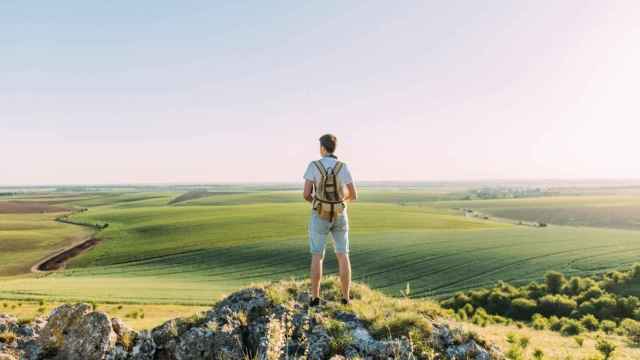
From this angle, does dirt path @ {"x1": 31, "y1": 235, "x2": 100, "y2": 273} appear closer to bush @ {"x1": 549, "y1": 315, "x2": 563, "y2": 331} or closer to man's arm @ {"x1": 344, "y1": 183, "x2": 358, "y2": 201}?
bush @ {"x1": 549, "y1": 315, "x2": 563, "y2": 331}

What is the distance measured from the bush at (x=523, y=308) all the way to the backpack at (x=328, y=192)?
21910 millimetres

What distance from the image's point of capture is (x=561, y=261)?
4147 cm

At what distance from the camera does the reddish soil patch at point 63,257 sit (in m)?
55.3

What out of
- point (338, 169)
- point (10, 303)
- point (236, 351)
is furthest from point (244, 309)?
point (10, 303)

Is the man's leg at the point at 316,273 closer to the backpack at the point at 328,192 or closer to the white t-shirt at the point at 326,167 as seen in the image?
the backpack at the point at 328,192

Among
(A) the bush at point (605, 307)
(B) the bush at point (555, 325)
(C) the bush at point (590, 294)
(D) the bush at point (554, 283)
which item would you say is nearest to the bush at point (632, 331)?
(B) the bush at point (555, 325)

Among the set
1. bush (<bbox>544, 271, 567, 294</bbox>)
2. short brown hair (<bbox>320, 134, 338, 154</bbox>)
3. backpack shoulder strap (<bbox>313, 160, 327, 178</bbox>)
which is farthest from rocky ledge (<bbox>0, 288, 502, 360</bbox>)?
bush (<bbox>544, 271, 567, 294</bbox>)

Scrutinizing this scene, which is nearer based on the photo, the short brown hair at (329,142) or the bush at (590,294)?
the short brown hair at (329,142)

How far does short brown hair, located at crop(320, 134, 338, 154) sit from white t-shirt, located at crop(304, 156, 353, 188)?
190mm

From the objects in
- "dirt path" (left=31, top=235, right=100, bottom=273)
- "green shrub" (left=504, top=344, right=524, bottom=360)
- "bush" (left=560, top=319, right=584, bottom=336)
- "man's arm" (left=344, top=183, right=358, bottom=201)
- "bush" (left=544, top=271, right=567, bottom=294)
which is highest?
"man's arm" (left=344, top=183, right=358, bottom=201)

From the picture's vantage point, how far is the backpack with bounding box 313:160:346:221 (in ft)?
25.8

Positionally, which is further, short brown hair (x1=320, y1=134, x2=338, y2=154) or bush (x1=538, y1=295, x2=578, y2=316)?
bush (x1=538, y1=295, x2=578, y2=316)

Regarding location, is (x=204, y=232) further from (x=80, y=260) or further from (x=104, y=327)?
(x=104, y=327)

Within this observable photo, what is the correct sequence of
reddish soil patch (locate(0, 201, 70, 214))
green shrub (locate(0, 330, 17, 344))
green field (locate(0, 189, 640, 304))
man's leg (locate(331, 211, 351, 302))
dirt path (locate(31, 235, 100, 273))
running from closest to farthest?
green shrub (locate(0, 330, 17, 344)), man's leg (locate(331, 211, 351, 302)), green field (locate(0, 189, 640, 304)), dirt path (locate(31, 235, 100, 273)), reddish soil patch (locate(0, 201, 70, 214))
